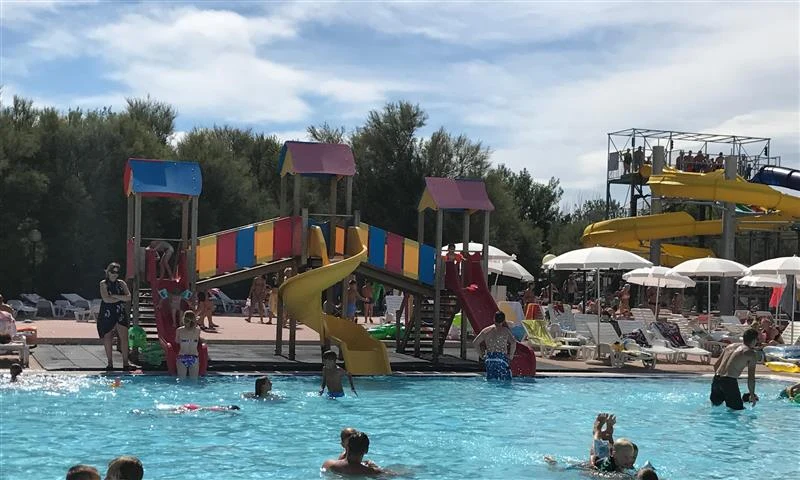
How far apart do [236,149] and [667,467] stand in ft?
115

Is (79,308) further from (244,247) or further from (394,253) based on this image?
(394,253)

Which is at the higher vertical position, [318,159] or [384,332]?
[318,159]

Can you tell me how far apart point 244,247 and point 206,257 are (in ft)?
2.21

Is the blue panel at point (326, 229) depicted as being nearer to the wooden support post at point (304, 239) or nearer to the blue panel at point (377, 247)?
the wooden support post at point (304, 239)

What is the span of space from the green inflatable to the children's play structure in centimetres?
23

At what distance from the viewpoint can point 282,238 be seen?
52.9 ft

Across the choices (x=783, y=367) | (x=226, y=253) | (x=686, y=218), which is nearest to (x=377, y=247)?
(x=226, y=253)

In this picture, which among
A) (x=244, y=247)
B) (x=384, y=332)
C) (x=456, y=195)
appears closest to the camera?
(x=244, y=247)

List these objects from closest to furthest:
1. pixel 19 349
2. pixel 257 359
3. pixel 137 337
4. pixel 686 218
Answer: pixel 19 349 → pixel 137 337 → pixel 257 359 → pixel 686 218

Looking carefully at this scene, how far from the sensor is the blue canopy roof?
14.7 metres

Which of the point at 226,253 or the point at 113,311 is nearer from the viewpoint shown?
the point at 113,311

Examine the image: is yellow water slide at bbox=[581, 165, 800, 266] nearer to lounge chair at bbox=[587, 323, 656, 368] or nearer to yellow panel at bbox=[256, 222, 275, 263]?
lounge chair at bbox=[587, 323, 656, 368]

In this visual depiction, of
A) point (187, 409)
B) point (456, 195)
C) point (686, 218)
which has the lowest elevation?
point (187, 409)

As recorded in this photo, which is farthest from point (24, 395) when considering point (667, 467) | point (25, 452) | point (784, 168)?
point (784, 168)
